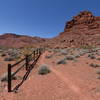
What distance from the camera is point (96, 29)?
8125cm

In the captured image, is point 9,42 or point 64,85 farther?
point 9,42

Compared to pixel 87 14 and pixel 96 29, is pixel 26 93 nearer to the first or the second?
pixel 96 29

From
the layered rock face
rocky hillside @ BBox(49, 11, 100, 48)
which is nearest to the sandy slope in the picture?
rocky hillside @ BBox(49, 11, 100, 48)

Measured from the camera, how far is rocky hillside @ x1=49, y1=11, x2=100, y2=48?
2771 inches

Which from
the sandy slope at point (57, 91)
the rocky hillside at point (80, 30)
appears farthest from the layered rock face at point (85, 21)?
the sandy slope at point (57, 91)

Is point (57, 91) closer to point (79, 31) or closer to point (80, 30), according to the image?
point (79, 31)

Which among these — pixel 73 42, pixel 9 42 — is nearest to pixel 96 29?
pixel 73 42

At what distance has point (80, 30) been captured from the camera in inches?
3287

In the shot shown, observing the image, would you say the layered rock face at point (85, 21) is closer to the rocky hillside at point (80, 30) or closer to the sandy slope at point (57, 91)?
the rocky hillside at point (80, 30)

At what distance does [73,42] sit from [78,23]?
31.0 metres

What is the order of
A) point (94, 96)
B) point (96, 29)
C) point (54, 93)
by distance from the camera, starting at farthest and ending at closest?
point (96, 29), point (54, 93), point (94, 96)

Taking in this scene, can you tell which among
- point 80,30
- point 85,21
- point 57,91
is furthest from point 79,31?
point 57,91

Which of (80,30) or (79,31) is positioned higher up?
(80,30)

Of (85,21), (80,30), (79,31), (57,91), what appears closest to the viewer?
(57,91)
